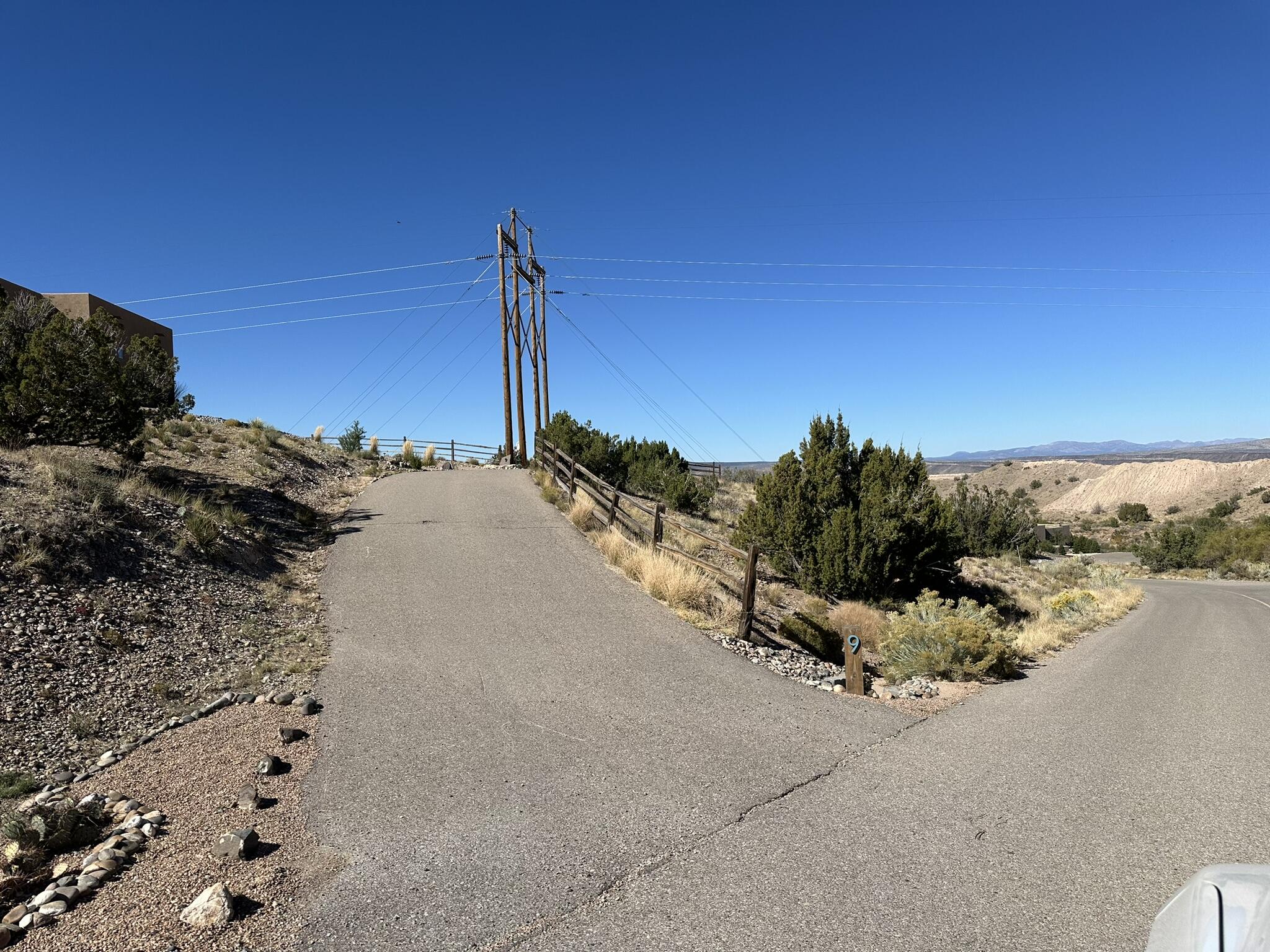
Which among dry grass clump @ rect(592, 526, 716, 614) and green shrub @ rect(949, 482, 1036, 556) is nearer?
dry grass clump @ rect(592, 526, 716, 614)

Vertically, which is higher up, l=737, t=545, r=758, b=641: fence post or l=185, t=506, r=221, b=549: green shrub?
l=185, t=506, r=221, b=549: green shrub

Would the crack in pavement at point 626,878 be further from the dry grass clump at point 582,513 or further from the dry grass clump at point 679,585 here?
the dry grass clump at point 582,513

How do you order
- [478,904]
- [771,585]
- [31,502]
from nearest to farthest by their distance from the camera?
[478,904] → [31,502] → [771,585]

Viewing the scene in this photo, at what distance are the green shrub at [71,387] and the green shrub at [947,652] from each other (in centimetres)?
1387

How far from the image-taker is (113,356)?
13008 mm

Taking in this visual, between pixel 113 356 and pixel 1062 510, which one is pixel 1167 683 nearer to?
pixel 113 356

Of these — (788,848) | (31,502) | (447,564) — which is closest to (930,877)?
(788,848)

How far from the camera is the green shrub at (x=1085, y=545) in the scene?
53138mm

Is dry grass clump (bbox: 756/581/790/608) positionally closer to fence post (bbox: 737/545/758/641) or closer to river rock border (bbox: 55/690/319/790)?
fence post (bbox: 737/545/758/641)

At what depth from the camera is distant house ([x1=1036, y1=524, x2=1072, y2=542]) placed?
48.8 meters

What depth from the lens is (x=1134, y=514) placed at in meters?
68.9

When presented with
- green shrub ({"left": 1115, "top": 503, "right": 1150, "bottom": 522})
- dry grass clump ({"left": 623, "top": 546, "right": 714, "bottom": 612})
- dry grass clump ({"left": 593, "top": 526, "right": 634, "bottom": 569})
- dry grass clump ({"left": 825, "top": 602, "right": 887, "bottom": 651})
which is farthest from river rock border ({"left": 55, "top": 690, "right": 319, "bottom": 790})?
green shrub ({"left": 1115, "top": 503, "right": 1150, "bottom": 522})

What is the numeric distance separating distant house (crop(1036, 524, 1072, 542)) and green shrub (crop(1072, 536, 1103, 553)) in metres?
0.60

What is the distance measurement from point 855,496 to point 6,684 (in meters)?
16.7
